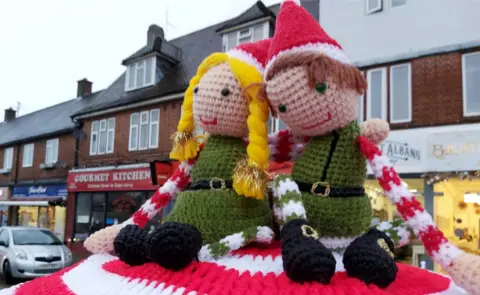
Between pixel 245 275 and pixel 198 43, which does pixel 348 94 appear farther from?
pixel 198 43

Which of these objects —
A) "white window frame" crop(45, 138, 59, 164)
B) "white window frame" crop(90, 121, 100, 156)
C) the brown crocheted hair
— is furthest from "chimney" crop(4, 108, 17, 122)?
the brown crocheted hair

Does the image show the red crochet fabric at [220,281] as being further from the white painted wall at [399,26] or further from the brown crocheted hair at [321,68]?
the white painted wall at [399,26]

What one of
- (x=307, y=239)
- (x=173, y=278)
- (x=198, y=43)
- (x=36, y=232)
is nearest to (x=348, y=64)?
(x=307, y=239)

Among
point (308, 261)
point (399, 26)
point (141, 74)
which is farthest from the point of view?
point (141, 74)

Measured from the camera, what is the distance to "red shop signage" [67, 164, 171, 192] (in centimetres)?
1414

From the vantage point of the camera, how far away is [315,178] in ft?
6.23

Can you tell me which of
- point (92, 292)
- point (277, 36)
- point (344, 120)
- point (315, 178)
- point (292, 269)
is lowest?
point (92, 292)

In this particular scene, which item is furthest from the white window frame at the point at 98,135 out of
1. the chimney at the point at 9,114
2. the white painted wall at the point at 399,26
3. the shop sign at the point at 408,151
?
the chimney at the point at 9,114

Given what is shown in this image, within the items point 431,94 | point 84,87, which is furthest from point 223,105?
point 84,87

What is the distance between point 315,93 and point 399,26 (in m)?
7.97

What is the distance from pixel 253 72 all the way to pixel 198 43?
13926 mm

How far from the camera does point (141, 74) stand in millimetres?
15422

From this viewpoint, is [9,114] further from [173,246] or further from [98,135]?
[173,246]

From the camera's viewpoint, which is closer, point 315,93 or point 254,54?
point 315,93
